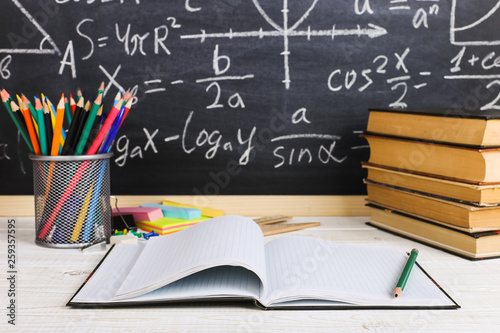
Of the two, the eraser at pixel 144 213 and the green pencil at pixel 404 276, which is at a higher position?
the green pencil at pixel 404 276

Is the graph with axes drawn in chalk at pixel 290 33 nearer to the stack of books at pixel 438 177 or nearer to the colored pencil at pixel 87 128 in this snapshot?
the stack of books at pixel 438 177

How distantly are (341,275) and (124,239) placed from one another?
0.40m

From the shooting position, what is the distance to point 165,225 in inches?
40.3

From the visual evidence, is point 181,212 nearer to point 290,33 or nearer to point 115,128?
point 115,128

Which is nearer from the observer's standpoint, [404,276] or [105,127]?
[404,276]

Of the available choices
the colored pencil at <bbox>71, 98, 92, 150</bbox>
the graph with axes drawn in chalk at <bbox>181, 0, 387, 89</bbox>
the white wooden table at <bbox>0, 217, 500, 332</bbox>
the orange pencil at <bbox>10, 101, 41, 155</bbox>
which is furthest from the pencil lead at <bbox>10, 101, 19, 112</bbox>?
the graph with axes drawn in chalk at <bbox>181, 0, 387, 89</bbox>

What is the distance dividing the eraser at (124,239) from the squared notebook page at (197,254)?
0.07m

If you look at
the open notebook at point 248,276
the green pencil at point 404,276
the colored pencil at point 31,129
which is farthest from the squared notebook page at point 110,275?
the green pencil at point 404,276

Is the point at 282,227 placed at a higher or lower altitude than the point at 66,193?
lower

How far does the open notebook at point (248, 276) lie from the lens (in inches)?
25.7

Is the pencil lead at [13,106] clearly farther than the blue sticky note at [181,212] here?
No

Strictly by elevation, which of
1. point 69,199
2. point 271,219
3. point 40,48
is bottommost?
point 271,219

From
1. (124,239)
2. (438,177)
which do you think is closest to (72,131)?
(124,239)

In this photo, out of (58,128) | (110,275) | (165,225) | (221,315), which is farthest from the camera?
(165,225)
